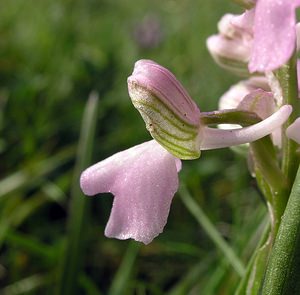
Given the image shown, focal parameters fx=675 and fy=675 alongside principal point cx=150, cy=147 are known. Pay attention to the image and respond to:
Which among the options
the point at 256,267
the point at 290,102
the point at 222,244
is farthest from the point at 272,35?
the point at 222,244

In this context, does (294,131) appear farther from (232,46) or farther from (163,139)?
(232,46)

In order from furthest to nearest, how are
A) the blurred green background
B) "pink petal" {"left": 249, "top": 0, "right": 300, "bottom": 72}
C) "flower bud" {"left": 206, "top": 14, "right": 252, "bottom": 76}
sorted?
the blurred green background → "flower bud" {"left": 206, "top": 14, "right": 252, "bottom": 76} → "pink petal" {"left": 249, "top": 0, "right": 300, "bottom": 72}

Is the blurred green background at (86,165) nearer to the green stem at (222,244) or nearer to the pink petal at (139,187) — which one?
the green stem at (222,244)

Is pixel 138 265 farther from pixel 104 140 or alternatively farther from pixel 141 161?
pixel 141 161

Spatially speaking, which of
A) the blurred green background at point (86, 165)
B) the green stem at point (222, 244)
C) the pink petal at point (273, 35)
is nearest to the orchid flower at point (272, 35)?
the pink petal at point (273, 35)

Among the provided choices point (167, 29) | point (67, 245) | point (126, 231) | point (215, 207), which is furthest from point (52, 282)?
point (167, 29)

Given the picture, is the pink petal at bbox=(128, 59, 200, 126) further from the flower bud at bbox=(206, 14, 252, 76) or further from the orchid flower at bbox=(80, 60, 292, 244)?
the flower bud at bbox=(206, 14, 252, 76)

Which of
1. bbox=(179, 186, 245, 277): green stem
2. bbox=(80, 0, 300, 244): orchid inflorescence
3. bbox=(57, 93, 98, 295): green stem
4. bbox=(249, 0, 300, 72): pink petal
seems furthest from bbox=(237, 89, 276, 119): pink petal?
bbox=(57, 93, 98, 295): green stem
